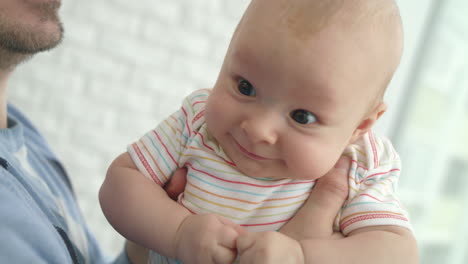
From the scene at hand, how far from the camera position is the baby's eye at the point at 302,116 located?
64cm

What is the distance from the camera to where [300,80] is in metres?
0.61

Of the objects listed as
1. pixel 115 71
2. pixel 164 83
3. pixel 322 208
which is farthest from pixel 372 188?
pixel 115 71

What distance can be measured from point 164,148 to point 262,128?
0.21 meters

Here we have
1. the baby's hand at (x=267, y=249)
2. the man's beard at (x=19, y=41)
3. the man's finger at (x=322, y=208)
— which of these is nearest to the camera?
the baby's hand at (x=267, y=249)

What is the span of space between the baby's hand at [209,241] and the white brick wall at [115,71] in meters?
1.55

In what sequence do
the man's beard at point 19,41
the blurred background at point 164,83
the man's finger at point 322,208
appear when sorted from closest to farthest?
the man's finger at point 322,208 < the man's beard at point 19,41 < the blurred background at point 164,83

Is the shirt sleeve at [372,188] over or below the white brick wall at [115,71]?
over

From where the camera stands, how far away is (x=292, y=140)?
2.10ft

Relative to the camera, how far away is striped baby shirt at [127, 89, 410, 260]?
2.28 ft

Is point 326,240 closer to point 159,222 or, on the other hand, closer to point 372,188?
point 372,188

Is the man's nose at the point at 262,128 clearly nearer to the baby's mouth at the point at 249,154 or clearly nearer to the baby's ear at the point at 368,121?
the baby's mouth at the point at 249,154

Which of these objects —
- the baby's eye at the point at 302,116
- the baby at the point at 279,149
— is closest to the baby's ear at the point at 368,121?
the baby at the point at 279,149

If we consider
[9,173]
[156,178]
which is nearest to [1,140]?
[9,173]

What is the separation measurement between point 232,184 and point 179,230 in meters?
0.11
